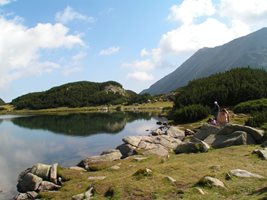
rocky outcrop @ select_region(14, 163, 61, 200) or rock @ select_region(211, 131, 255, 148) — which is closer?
rocky outcrop @ select_region(14, 163, 61, 200)

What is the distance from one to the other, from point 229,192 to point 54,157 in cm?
2815

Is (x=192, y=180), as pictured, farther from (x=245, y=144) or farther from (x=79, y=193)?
(x=245, y=144)

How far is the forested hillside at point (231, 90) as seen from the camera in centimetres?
7131

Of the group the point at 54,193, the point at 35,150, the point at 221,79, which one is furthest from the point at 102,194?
the point at 221,79

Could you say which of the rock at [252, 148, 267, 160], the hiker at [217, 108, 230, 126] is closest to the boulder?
the hiker at [217, 108, 230, 126]

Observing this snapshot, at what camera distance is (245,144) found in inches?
1117

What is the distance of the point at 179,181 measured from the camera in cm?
1836

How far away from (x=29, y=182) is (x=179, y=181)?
1098 cm

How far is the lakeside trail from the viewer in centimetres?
1648

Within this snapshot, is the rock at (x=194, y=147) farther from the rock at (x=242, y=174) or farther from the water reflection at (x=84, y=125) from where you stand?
the water reflection at (x=84, y=125)

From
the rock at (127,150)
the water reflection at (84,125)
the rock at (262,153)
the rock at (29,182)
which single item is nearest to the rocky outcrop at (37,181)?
the rock at (29,182)

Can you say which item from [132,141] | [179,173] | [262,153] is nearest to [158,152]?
[132,141]

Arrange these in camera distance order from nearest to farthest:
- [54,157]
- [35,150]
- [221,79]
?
[54,157]
[35,150]
[221,79]

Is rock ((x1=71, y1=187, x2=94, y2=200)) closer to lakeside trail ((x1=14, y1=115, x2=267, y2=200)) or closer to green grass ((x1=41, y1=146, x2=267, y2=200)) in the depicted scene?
lakeside trail ((x1=14, y1=115, x2=267, y2=200))
